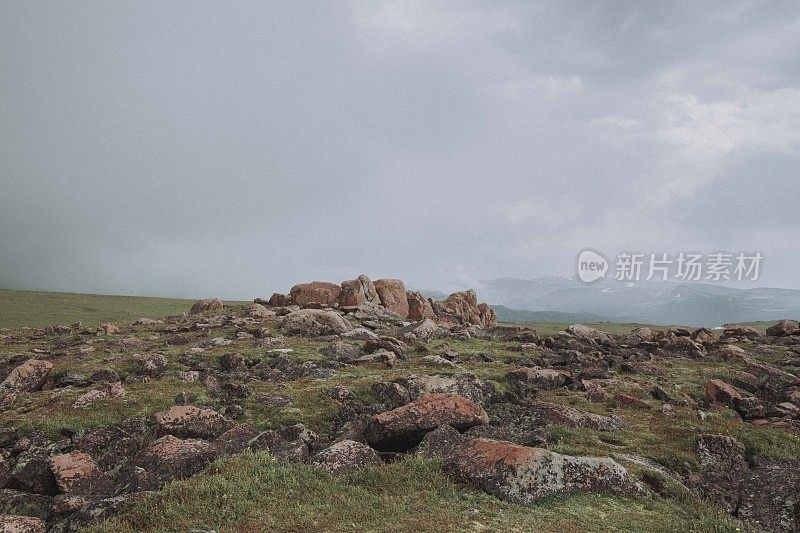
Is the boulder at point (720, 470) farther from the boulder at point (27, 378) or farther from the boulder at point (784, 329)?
the boulder at point (784, 329)

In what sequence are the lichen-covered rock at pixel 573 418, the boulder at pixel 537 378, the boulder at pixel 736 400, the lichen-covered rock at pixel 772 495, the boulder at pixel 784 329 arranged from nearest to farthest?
the lichen-covered rock at pixel 772 495
the lichen-covered rock at pixel 573 418
the boulder at pixel 736 400
the boulder at pixel 537 378
the boulder at pixel 784 329

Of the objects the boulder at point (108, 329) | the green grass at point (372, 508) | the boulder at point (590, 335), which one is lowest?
the boulder at point (108, 329)

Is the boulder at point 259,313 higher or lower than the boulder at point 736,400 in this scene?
lower

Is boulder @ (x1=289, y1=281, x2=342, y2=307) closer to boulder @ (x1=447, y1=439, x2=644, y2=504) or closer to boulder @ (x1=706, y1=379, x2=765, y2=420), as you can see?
boulder @ (x1=706, y1=379, x2=765, y2=420)

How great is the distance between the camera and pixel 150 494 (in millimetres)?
14008

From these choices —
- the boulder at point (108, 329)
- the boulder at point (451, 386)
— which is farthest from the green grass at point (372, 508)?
the boulder at point (108, 329)

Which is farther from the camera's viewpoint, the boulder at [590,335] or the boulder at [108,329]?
the boulder at [590,335]

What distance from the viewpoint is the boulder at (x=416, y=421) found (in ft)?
63.4

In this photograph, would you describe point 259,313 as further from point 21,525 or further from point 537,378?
point 21,525

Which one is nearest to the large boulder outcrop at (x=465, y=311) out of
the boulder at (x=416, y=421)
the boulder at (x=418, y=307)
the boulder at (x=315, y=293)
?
the boulder at (x=418, y=307)

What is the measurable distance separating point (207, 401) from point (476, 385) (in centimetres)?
1492

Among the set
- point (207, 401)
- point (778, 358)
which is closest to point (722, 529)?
point (207, 401)

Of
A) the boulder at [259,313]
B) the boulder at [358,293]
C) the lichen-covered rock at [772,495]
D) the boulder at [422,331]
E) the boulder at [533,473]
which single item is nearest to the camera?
the boulder at [533,473]

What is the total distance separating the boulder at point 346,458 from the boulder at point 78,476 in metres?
7.14
